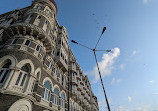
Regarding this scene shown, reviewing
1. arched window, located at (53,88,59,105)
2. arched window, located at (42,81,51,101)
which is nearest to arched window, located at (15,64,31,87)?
arched window, located at (42,81,51,101)

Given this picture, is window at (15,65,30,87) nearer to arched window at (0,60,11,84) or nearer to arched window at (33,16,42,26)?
arched window at (0,60,11,84)

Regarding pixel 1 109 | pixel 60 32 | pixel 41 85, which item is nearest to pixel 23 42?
pixel 41 85

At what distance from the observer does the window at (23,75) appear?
9.85 metres

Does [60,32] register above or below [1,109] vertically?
above

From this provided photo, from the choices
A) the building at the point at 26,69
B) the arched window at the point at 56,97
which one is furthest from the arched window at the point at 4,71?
the arched window at the point at 56,97

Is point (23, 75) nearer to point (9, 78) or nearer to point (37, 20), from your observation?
point (9, 78)

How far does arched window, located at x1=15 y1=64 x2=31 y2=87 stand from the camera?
9.87 m

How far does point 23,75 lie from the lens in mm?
10492

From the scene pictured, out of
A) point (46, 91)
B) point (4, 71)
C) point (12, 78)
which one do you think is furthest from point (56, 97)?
point (4, 71)

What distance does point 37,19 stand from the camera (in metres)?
17.2

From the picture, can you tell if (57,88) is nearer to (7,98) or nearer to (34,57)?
(34,57)

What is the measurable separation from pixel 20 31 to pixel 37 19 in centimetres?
480

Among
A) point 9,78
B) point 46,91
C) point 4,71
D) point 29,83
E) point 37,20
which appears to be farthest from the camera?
point 37,20

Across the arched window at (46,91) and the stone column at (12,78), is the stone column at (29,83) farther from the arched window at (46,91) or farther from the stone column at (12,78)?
the arched window at (46,91)
